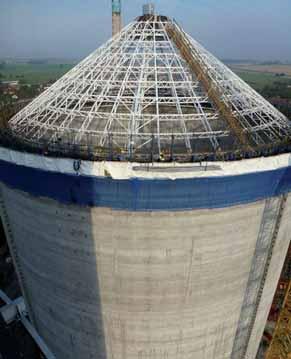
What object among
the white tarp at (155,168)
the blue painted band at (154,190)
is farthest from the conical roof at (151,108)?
the blue painted band at (154,190)

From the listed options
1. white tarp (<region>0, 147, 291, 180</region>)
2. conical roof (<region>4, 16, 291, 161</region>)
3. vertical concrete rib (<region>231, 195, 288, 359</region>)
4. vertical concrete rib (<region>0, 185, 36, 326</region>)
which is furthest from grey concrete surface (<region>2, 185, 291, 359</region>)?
conical roof (<region>4, 16, 291, 161</region>)

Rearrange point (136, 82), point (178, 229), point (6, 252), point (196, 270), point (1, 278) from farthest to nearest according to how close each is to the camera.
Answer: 1. point (6, 252)
2. point (1, 278)
3. point (136, 82)
4. point (196, 270)
5. point (178, 229)

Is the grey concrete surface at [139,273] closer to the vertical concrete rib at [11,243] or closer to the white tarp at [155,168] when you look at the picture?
the vertical concrete rib at [11,243]

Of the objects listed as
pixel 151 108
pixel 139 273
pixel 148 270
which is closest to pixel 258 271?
pixel 148 270

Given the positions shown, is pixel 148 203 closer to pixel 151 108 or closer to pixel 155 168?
pixel 155 168

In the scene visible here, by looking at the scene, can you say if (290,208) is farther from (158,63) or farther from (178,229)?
(158,63)

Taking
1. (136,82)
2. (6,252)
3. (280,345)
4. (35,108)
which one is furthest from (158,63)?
(6,252)
